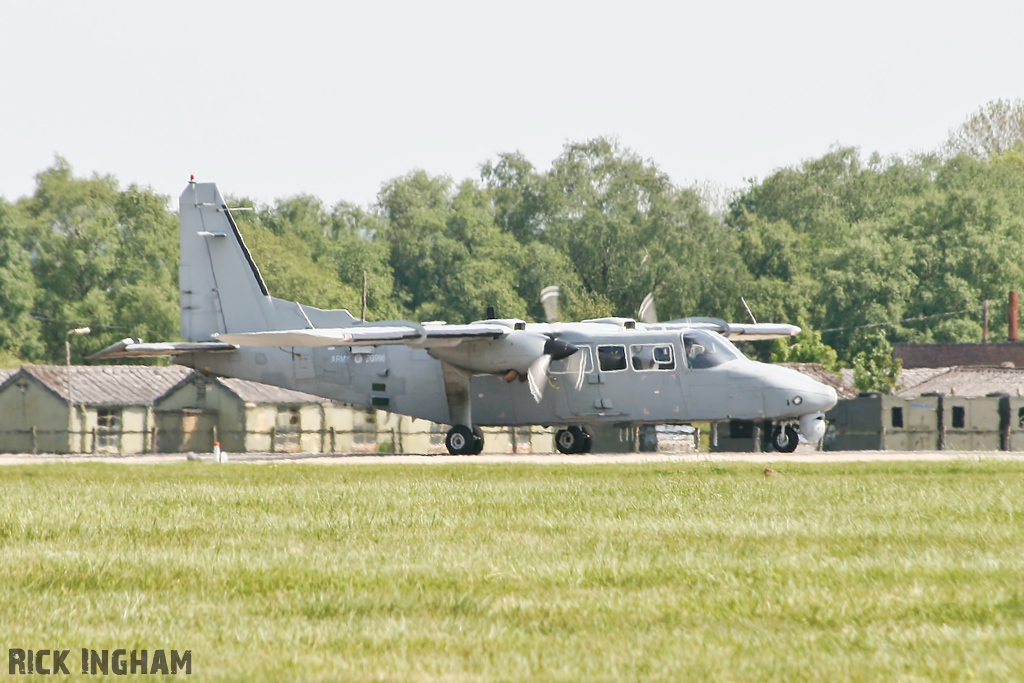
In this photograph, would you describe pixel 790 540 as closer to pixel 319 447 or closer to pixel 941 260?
pixel 319 447

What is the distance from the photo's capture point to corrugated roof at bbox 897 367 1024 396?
49.0 meters

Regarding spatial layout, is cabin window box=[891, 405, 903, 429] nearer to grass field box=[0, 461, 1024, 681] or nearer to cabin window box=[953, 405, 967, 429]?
cabin window box=[953, 405, 967, 429]

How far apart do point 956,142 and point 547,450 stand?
→ 76743 millimetres

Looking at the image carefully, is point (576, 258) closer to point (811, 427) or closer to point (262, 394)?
point (262, 394)

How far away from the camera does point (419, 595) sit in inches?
372

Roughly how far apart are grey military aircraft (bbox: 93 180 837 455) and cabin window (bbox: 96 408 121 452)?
11.6m

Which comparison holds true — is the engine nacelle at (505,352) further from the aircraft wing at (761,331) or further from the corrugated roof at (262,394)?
the corrugated roof at (262,394)

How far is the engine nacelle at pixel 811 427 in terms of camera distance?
3262 cm

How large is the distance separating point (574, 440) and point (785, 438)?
5.79 m

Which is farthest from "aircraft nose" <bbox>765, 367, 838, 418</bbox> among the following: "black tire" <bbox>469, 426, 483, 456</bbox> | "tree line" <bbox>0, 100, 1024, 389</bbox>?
"tree line" <bbox>0, 100, 1024, 389</bbox>

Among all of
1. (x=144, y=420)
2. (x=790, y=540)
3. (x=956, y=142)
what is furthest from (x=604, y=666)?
(x=956, y=142)

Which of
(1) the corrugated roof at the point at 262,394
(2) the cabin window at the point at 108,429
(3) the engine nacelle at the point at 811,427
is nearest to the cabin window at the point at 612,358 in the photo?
(3) the engine nacelle at the point at 811,427

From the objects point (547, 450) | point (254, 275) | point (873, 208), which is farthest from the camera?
point (873, 208)

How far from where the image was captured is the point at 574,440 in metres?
35.9
